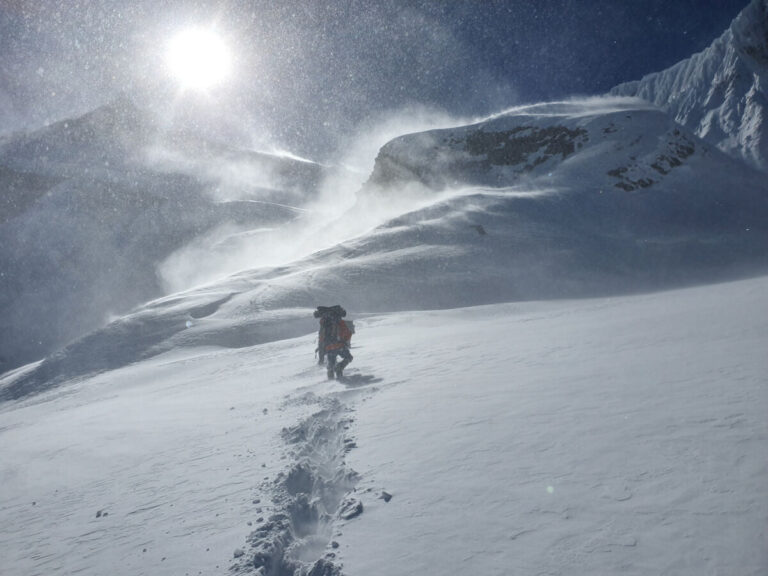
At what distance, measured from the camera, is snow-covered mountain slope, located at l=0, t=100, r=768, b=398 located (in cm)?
2961

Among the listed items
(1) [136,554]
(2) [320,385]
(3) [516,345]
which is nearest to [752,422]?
(1) [136,554]

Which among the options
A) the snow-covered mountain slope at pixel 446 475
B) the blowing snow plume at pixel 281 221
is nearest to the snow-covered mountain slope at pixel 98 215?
the blowing snow plume at pixel 281 221

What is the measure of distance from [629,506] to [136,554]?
167 inches

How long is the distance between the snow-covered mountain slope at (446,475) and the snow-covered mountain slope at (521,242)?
1929 cm

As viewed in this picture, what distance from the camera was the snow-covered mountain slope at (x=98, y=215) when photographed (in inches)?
3962

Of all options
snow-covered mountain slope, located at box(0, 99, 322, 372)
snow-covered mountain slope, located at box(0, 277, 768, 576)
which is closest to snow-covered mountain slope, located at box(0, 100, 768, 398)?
snow-covered mountain slope, located at box(0, 277, 768, 576)

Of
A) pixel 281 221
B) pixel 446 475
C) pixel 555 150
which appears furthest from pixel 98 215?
pixel 446 475

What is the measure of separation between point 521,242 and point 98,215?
424 ft

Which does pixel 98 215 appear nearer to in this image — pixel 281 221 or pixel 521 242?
pixel 281 221

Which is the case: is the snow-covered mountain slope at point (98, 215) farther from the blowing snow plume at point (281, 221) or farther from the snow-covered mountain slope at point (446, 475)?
the snow-covered mountain slope at point (446, 475)

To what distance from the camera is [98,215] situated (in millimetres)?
126625

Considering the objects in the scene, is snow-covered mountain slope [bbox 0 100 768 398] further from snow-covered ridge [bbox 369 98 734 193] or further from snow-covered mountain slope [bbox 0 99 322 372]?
snow-covered mountain slope [bbox 0 99 322 372]

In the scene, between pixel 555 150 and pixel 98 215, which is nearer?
pixel 555 150

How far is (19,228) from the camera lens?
12569 cm
